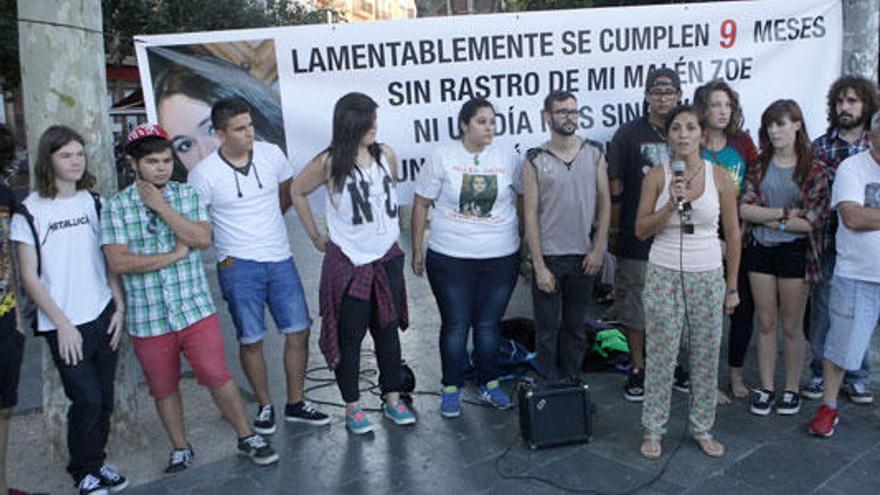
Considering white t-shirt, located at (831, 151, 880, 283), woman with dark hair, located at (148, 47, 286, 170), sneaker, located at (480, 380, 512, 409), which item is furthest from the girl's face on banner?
white t-shirt, located at (831, 151, 880, 283)

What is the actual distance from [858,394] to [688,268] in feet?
5.50

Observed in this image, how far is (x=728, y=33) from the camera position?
5238 mm

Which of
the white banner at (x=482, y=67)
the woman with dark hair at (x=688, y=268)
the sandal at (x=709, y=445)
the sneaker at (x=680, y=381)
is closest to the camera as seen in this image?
the woman with dark hair at (x=688, y=268)

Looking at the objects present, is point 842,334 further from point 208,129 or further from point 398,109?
point 208,129

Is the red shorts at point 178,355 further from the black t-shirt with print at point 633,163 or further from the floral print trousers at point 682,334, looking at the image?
the black t-shirt with print at point 633,163

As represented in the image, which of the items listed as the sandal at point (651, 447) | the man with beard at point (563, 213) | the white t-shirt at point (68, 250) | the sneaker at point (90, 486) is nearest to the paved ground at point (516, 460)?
the sandal at point (651, 447)

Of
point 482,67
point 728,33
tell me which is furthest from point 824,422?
point 482,67

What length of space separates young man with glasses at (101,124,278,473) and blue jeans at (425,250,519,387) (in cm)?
128

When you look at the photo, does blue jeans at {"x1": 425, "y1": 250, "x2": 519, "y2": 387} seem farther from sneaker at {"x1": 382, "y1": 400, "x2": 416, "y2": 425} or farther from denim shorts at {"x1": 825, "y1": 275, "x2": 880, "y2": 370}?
denim shorts at {"x1": 825, "y1": 275, "x2": 880, "y2": 370}

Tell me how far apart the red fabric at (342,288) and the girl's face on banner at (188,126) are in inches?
41.8

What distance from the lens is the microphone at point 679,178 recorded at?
11.2 feet

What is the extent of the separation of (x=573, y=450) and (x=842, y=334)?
157 centimetres

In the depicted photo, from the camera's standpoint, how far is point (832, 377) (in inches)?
157

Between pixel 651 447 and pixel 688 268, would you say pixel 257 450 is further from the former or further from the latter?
pixel 688 268
